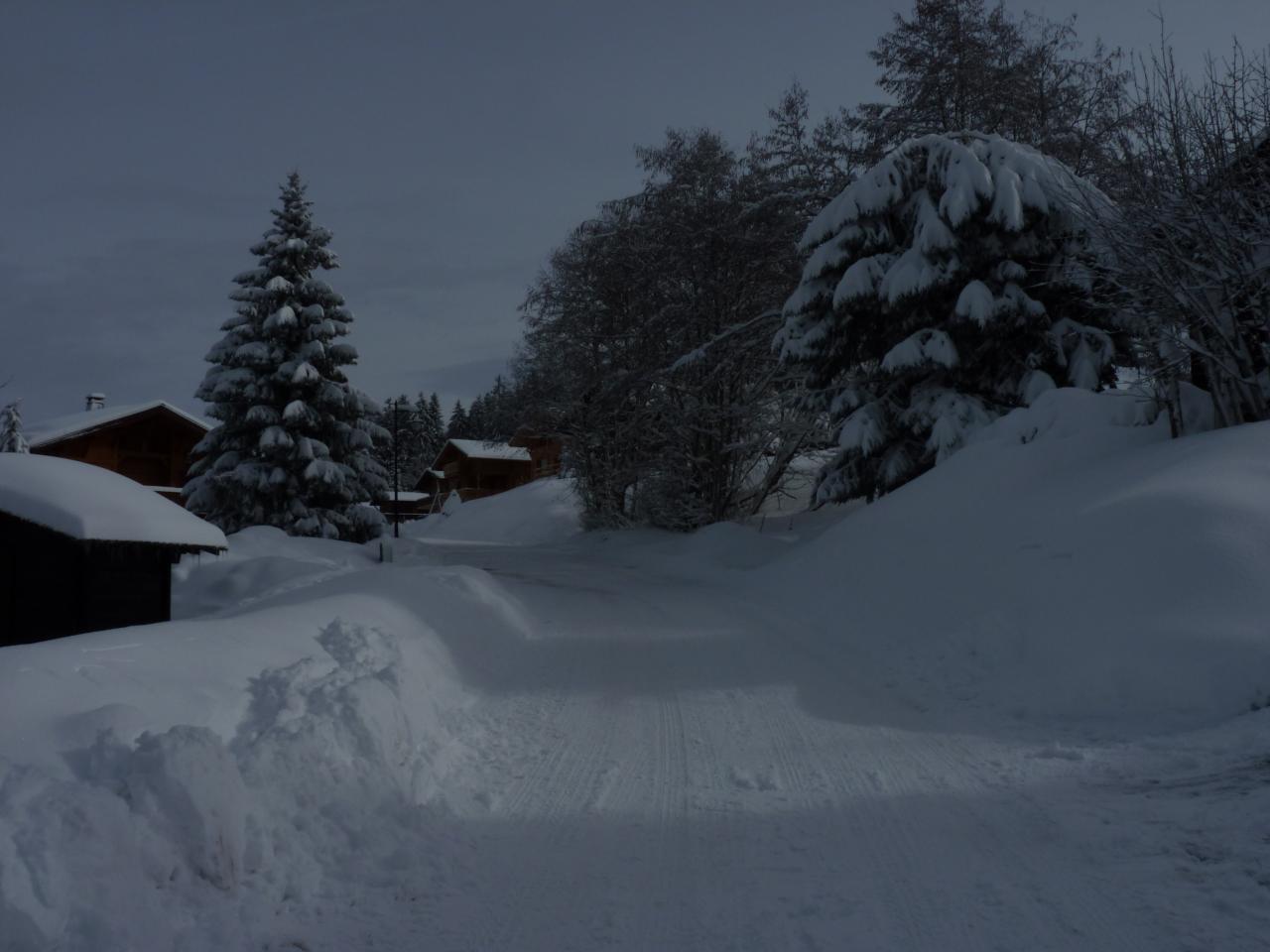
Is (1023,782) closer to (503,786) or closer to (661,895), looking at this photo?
(661,895)

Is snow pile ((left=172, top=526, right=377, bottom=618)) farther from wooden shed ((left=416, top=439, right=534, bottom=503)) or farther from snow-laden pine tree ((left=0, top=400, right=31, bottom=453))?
wooden shed ((left=416, top=439, right=534, bottom=503))

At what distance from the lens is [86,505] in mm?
7000

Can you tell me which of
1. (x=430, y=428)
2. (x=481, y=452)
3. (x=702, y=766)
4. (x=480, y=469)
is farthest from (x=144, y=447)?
(x=430, y=428)

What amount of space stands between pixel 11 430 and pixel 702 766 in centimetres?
3063

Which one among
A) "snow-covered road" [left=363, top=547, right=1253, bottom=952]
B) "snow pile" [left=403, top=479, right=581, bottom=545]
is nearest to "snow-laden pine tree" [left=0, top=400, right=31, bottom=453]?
"snow pile" [left=403, top=479, right=581, bottom=545]

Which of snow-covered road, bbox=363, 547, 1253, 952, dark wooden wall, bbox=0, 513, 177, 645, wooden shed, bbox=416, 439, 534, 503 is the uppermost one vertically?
wooden shed, bbox=416, 439, 534, 503

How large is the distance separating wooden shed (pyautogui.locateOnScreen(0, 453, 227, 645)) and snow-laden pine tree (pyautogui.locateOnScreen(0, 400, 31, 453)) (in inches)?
923

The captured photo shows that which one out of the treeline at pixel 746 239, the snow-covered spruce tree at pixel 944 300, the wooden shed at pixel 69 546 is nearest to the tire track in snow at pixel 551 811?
the wooden shed at pixel 69 546

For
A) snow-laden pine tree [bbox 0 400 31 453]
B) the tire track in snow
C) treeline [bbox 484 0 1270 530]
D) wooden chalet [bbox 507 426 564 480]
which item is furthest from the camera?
wooden chalet [bbox 507 426 564 480]

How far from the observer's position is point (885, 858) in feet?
12.5

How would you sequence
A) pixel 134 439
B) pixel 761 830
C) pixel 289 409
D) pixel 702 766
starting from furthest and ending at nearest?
pixel 134 439 < pixel 289 409 < pixel 702 766 < pixel 761 830

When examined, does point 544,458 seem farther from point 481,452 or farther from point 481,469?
point 481,469

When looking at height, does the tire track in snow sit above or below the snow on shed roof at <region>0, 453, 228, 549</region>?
below

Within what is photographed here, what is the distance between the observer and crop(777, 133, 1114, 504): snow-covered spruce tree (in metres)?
14.6
